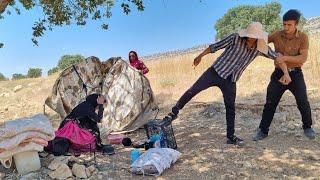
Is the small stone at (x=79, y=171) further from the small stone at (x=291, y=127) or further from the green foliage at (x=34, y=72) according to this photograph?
the green foliage at (x=34, y=72)

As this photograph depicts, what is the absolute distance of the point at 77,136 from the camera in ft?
24.2

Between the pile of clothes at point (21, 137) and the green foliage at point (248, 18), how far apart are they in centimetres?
3725

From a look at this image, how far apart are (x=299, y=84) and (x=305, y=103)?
0.35 meters

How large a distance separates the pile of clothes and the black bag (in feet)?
2.38

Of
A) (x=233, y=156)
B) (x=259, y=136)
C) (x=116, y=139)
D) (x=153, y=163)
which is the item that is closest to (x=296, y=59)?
(x=259, y=136)

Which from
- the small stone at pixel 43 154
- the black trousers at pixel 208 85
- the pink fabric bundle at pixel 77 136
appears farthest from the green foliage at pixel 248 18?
the small stone at pixel 43 154

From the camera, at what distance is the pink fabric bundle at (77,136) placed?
24.1ft

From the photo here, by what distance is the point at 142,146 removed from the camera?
766cm

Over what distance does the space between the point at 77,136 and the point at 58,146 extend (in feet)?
1.14

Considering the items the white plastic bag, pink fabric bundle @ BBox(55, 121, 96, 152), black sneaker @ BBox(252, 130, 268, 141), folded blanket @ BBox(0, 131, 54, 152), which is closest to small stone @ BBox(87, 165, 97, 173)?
the white plastic bag

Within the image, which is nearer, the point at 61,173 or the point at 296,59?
the point at 61,173

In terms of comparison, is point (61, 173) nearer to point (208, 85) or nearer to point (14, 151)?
point (14, 151)

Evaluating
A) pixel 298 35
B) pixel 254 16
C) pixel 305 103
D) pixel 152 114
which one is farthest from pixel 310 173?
pixel 254 16

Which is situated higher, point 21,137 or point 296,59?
point 296,59
